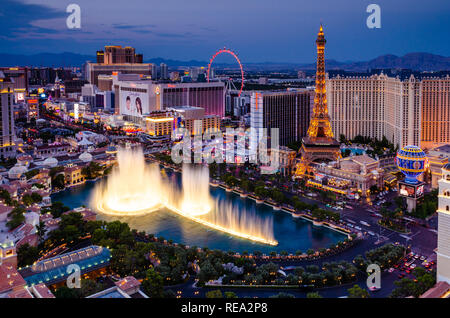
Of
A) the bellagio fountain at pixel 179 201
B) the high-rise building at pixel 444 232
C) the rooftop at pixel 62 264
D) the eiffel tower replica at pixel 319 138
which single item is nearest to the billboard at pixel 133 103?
the bellagio fountain at pixel 179 201

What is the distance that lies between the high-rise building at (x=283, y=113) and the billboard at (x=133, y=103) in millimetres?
13604

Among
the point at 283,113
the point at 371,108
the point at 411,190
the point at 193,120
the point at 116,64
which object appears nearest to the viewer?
the point at 411,190

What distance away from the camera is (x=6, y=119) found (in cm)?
2520

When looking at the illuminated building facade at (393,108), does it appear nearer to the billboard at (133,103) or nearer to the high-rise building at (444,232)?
the billboard at (133,103)

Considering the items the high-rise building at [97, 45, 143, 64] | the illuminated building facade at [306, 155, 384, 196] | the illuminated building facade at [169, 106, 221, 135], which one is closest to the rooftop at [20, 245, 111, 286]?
the illuminated building facade at [306, 155, 384, 196]

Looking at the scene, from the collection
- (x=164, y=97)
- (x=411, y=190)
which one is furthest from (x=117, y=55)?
(x=411, y=190)

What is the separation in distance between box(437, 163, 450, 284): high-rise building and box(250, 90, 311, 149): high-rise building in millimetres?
16865

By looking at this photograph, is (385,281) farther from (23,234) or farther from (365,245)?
(23,234)

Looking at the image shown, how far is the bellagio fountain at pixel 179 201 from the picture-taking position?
52.2 feet

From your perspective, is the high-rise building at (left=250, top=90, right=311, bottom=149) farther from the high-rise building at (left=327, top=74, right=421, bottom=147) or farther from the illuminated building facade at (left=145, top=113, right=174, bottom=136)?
the illuminated building facade at (left=145, top=113, right=174, bottom=136)

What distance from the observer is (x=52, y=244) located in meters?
13.3

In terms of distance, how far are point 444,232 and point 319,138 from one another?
15.1 m

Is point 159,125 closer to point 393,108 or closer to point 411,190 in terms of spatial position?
point 393,108

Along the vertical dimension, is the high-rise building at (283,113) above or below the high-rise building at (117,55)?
→ below
